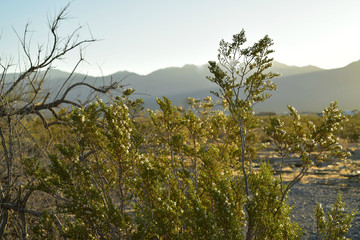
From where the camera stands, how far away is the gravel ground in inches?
357

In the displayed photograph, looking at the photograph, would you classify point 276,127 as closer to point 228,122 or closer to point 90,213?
point 228,122

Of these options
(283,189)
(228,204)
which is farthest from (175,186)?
(283,189)

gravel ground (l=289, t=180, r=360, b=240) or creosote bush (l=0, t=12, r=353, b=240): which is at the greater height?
creosote bush (l=0, t=12, r=353, b=240)

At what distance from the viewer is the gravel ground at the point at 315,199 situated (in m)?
9.07

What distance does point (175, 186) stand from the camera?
416cm

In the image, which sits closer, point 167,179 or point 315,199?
point 167,179

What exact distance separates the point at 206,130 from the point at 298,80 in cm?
17693

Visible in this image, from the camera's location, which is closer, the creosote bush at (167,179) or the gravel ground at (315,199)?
the creosote bush at (167,179)

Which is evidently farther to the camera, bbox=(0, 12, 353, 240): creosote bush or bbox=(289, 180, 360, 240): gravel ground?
bbox=(289, 180, 360, 240): gravel ground

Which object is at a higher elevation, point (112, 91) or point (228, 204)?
point (112, 91)

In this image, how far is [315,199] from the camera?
459 inches

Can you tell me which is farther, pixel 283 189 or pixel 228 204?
pixel 283 189

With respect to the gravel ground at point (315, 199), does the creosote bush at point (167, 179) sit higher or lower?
higher

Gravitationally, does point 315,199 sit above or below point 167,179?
→ below
